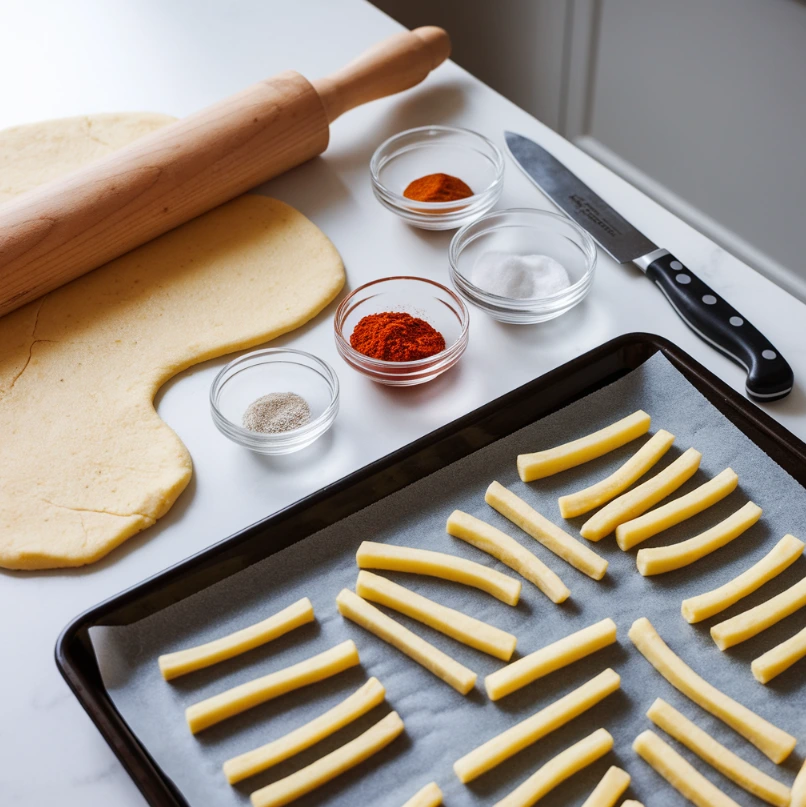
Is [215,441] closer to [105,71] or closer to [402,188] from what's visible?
[402,188]

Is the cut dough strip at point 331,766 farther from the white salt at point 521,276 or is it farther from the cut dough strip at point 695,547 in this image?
the white salt at point 521,276

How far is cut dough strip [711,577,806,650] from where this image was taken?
1232 millimetres

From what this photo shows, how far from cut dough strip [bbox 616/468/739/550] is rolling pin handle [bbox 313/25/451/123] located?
1207 mm

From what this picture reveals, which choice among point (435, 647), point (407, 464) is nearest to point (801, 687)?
point (435, 647)

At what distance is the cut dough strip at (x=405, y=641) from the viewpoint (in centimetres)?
120

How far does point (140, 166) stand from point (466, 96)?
0.92m

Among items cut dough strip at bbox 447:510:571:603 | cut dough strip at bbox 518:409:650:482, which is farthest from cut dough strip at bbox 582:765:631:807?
cut dough strip at bbox 518:409:650:482

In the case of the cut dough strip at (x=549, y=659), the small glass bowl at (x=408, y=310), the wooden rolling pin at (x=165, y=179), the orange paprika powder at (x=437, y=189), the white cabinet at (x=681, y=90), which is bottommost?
the white cabinet at (x=681, y=90)

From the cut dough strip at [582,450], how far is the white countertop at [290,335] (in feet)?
0.64

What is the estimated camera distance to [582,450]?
4.74 feet

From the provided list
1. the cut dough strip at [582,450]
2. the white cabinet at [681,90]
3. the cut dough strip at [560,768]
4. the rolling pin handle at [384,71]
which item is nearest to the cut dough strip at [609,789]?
A: the cut dough strip at [560,768]

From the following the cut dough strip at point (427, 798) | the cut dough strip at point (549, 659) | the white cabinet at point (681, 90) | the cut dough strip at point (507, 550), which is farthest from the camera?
the white cabinet at point (681, 90)

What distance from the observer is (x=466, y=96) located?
2.28 metres

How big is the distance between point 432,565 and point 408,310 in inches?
23.0
